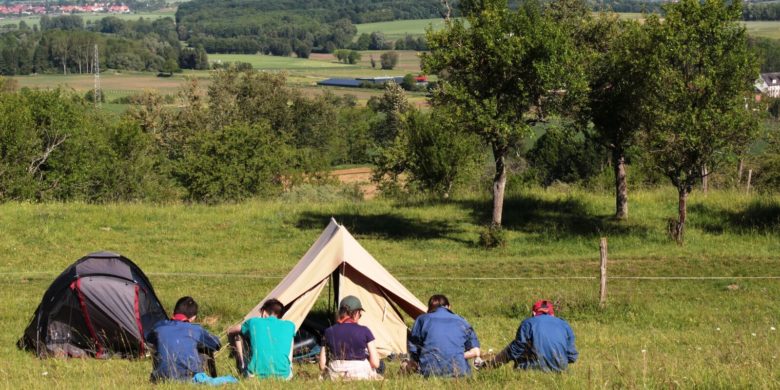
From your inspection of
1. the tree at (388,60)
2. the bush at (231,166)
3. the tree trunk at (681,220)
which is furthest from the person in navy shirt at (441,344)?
the tree at (388,60)

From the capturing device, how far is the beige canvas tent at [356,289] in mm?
14883

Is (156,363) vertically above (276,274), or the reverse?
(156,363)

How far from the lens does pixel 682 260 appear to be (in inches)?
920

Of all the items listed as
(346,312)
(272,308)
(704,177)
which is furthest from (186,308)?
(704,177)

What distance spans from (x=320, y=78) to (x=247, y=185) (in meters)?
124

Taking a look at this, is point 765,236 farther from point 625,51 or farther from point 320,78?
point 320,78

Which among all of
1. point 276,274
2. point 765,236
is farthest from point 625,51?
point 276,274

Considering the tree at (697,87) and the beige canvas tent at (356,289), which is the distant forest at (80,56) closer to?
the tree at (697,87)

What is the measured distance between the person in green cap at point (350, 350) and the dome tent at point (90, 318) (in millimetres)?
4629

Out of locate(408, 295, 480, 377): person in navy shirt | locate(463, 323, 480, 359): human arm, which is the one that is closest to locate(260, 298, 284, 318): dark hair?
locate(408, 295, 480, 377): person in navy shirt

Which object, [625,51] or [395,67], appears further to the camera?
[395,67]

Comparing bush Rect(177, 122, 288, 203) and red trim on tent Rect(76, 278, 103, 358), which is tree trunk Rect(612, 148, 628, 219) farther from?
bush Rect(177, 122, 288, 203)

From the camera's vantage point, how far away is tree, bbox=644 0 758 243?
24.2 meters

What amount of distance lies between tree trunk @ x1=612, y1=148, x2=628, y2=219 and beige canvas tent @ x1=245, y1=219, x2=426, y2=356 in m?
14.0
